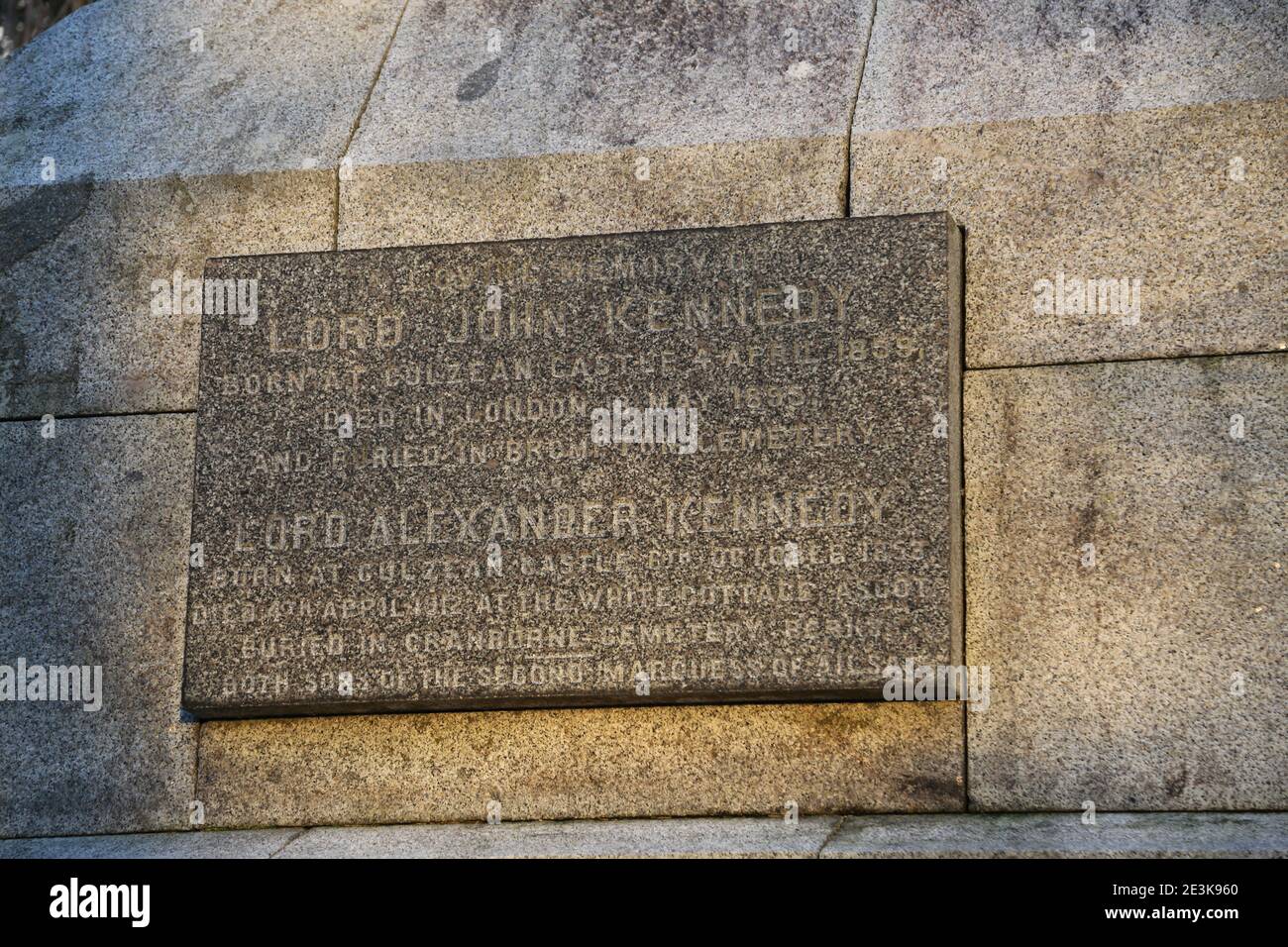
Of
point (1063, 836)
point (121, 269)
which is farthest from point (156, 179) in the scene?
point (1063, 836)

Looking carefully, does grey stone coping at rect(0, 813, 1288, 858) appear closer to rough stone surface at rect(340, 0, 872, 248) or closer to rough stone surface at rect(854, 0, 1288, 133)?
rough stone surface at rect(340, 0, 872, 248)

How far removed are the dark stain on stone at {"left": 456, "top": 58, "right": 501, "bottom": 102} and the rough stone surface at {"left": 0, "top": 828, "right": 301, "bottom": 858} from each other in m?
3.13

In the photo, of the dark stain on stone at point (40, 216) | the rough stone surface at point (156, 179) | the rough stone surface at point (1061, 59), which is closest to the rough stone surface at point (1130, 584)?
the rough stone surface at point (1061, 59)

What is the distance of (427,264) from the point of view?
7344 mm

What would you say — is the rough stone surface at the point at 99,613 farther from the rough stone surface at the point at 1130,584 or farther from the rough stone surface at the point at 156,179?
the rough stone surface at the point at 1130,584

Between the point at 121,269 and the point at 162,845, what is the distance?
248cm

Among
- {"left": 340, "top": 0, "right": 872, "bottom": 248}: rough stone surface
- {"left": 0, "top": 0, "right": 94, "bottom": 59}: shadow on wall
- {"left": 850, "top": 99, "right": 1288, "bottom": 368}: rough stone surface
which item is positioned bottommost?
{"left": 850, "top": 99, "right": 1288, "bottom": 368}: rough stone surface

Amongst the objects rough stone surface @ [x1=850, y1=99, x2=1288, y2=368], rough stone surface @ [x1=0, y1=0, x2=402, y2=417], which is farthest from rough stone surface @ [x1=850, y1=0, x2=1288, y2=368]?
rough stone surface @ [x1=0, y1=0, x2=402, y2=417]

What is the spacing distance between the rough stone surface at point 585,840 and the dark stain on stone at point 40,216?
2.92 meters

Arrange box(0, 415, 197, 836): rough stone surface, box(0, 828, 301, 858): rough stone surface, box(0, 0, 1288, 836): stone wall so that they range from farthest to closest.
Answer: box(0, 415, 197, 836): rough stone surface < box(0, 828, 301, 858): rough stone surface < box(0, 0, 1288, 836): stone wall

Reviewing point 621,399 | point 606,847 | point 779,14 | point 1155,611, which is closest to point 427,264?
point 621,399

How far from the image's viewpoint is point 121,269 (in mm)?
7977

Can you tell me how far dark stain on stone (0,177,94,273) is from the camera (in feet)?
26.6

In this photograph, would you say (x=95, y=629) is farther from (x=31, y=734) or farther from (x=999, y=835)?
(x=999, y=835)
